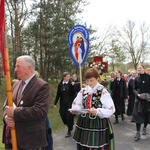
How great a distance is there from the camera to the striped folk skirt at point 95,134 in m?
3.52

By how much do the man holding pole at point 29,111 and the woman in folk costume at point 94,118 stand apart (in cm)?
94

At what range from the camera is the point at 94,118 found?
3.50 m

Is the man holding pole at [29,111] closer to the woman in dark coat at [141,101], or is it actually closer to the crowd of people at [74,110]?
the crowd of people at [74,110]

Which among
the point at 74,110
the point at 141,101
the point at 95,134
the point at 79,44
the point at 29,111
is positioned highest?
the point at 79,44

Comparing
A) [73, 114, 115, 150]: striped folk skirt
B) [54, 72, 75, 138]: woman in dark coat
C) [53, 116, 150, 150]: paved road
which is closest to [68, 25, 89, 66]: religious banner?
[54, 72, 75, 138]: woman in dark coat

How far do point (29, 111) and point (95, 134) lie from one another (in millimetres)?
1348

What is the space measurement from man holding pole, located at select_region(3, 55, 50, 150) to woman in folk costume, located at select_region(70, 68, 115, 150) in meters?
0.94

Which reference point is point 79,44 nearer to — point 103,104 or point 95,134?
point 103,104

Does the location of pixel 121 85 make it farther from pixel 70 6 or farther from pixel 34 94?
pixel 70 6

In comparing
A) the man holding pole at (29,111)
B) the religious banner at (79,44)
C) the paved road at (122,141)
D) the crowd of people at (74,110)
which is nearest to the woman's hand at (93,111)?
the crowd of people at (74,110)

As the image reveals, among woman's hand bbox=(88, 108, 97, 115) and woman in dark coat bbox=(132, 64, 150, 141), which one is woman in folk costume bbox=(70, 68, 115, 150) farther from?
woman in dark coat bbox=(132, 64, 150, 141)

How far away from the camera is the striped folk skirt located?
3518mm

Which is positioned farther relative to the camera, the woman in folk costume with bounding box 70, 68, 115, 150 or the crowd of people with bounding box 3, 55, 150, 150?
the woman in folk costume with bounding box 70, 68, 115, 150

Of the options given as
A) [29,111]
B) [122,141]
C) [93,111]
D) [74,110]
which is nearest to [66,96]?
[122,141]
